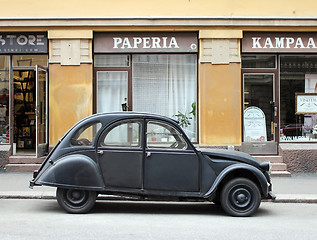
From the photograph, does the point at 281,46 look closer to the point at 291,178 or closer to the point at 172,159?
the point at 291,178

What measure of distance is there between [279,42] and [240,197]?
252 inches

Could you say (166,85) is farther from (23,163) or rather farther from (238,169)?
(238,169)

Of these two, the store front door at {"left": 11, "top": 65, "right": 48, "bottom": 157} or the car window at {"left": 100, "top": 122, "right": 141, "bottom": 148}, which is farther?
the store front door at {"left": 11, "top": 65, "right": 48, "bottom": 157}

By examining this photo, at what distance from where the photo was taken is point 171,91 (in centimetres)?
1252

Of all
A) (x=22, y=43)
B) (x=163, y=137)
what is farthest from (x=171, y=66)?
(x=163, y=137)

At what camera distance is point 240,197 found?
24.0 ft

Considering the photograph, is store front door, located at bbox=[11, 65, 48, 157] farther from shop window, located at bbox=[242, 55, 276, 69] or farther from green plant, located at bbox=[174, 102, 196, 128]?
shop window, located at bbox=[242, 55, 276, 69]

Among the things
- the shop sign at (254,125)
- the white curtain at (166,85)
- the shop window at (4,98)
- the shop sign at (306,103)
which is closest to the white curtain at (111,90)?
the white curtain at (166,85)

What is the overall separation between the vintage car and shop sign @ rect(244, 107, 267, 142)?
4.91 metres

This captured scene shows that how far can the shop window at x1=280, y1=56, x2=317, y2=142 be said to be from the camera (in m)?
12.4

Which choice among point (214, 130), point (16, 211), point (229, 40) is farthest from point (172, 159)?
point (229, 40)

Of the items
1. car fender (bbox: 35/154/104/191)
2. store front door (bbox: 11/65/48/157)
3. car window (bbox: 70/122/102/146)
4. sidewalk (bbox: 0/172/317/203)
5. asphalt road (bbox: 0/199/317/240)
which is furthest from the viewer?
store front door (bbox: 11/65/48/157)

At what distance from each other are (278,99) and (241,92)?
1137 mm

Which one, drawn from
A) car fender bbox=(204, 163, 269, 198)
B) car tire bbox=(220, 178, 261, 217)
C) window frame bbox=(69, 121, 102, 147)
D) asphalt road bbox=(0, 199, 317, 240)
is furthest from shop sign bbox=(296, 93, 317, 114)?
window frame bbox=(69, 121, 102, 147)
